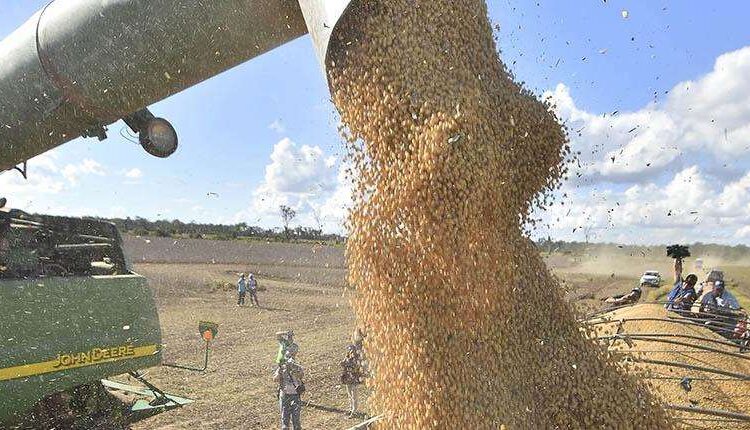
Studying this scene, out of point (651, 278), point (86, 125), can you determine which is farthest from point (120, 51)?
point (651, 278)

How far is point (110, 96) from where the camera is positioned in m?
3.57

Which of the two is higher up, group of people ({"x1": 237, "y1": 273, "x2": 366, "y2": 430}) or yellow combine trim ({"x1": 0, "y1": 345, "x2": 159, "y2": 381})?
yellow combine trim ({"x1": 0, "y1": 345, "x2": 159, "y2": 381})

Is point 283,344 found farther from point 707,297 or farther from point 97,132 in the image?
point 707,297

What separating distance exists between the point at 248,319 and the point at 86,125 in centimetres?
1480

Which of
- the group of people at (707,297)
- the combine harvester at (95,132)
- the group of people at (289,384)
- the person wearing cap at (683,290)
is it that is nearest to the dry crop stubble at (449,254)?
the combine harvester at (95,132)

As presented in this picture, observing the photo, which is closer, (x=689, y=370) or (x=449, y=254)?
(x=449, y=254)

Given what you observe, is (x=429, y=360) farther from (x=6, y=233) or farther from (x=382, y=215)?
(x=6, y=233)

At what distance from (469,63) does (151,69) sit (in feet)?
5.65

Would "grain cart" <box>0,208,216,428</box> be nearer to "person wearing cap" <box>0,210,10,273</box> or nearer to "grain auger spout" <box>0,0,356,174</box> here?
"person wearing cap" <box>0,210,10,273</box>

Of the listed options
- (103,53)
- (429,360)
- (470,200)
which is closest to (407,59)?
(470,200)

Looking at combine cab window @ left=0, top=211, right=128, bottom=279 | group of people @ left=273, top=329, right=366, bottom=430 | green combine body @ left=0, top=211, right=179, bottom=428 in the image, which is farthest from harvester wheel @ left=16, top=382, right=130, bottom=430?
group of people @ left=273, top=329, right=366, bottom=430

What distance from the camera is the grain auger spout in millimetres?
3180

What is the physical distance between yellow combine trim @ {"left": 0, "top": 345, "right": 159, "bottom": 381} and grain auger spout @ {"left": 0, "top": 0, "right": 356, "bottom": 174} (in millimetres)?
1343

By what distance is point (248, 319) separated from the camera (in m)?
18.1
